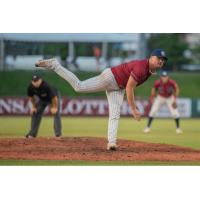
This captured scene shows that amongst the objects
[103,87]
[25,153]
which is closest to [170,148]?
[103,87]

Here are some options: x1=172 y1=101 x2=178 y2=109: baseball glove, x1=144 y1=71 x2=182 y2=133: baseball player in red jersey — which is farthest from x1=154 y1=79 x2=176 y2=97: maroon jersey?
x1=172 y1=101 x2=178 y2=109: baseball glove

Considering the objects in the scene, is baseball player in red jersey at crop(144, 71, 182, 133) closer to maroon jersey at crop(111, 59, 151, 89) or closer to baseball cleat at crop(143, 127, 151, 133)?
baseball cleat at crop(143, 127, 151, 133)

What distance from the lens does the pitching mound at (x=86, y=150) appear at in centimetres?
1134

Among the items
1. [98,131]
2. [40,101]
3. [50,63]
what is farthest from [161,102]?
[50,63]

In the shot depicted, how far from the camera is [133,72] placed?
10914 mm

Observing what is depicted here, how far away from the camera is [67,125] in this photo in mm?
13062

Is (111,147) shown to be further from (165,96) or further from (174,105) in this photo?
(165,96)

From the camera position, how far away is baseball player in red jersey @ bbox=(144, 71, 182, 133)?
45.8 feet

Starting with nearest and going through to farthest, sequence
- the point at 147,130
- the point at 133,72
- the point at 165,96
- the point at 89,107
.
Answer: the point at 133,72 → the point at 147,130 → the point at 165,96 → the point at 89,107

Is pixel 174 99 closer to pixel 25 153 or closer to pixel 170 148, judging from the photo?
pixel 170 148

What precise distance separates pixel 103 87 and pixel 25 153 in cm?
161

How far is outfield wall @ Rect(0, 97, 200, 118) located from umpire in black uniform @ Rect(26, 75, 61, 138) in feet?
0.72

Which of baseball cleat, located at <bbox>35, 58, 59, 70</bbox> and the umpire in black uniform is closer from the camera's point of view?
baseball cleat, located at <bbox>35, 58, 59, 70</bbox>

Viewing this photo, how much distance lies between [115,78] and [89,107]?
3817mm
